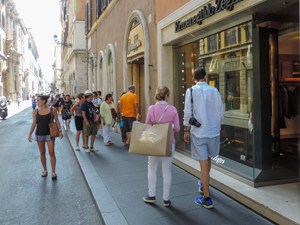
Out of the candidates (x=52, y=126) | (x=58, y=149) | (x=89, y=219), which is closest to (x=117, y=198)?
(x=89, y=219)

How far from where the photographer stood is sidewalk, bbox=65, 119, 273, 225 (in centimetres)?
417

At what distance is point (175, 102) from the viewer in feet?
27.3

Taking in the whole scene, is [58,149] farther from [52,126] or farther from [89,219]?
[89,219]

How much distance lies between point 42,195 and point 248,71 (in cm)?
406

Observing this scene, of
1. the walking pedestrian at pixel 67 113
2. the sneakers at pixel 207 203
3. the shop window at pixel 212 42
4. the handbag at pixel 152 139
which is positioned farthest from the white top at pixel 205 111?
the walking pedestrian at pixel 67 113

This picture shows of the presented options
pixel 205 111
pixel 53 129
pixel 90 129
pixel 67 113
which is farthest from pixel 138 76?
pixel 205 111

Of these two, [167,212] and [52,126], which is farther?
[52,126]

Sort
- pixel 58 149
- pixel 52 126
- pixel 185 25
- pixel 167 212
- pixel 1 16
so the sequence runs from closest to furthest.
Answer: pixel 167 212 < pixel 52 126 < pixel 185 25 < pixel 58 149 < pixel 1 16

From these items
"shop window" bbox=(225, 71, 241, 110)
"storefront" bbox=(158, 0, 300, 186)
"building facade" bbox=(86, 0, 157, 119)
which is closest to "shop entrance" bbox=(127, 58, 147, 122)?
"building facade" bbox=(86, 0, 157, 119)

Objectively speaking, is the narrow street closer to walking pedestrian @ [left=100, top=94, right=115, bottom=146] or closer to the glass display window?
walking pedestrian @ [left=100, top=94, right=115, bottom=146]

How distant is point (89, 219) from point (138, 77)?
28.2 ft

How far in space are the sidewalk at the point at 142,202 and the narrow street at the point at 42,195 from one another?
0.76 feet

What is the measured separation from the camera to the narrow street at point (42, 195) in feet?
15.4

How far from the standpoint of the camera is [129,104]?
914cm
